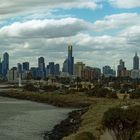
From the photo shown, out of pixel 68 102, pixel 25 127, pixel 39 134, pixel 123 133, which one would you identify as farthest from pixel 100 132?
pixel 68 102

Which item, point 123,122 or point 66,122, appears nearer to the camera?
point 123,122

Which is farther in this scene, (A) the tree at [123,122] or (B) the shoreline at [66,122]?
(B) the shoreline at [66,122]

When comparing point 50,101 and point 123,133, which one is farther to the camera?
point 50,101

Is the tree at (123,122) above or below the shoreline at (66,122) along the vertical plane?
above

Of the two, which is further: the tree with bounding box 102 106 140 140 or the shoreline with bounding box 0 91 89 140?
the shoreline with bounding box 0 91 89 140

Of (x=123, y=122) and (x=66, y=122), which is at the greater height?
(x=123, y=122)

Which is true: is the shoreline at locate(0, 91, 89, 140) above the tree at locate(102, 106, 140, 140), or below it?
below

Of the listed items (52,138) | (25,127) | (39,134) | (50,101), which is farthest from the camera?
(50,101)

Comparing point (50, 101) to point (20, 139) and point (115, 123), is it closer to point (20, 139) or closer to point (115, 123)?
point (20, 139)
